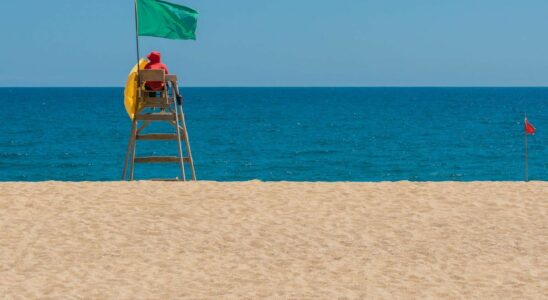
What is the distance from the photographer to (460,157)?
4316cm

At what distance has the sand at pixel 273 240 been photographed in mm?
7977
